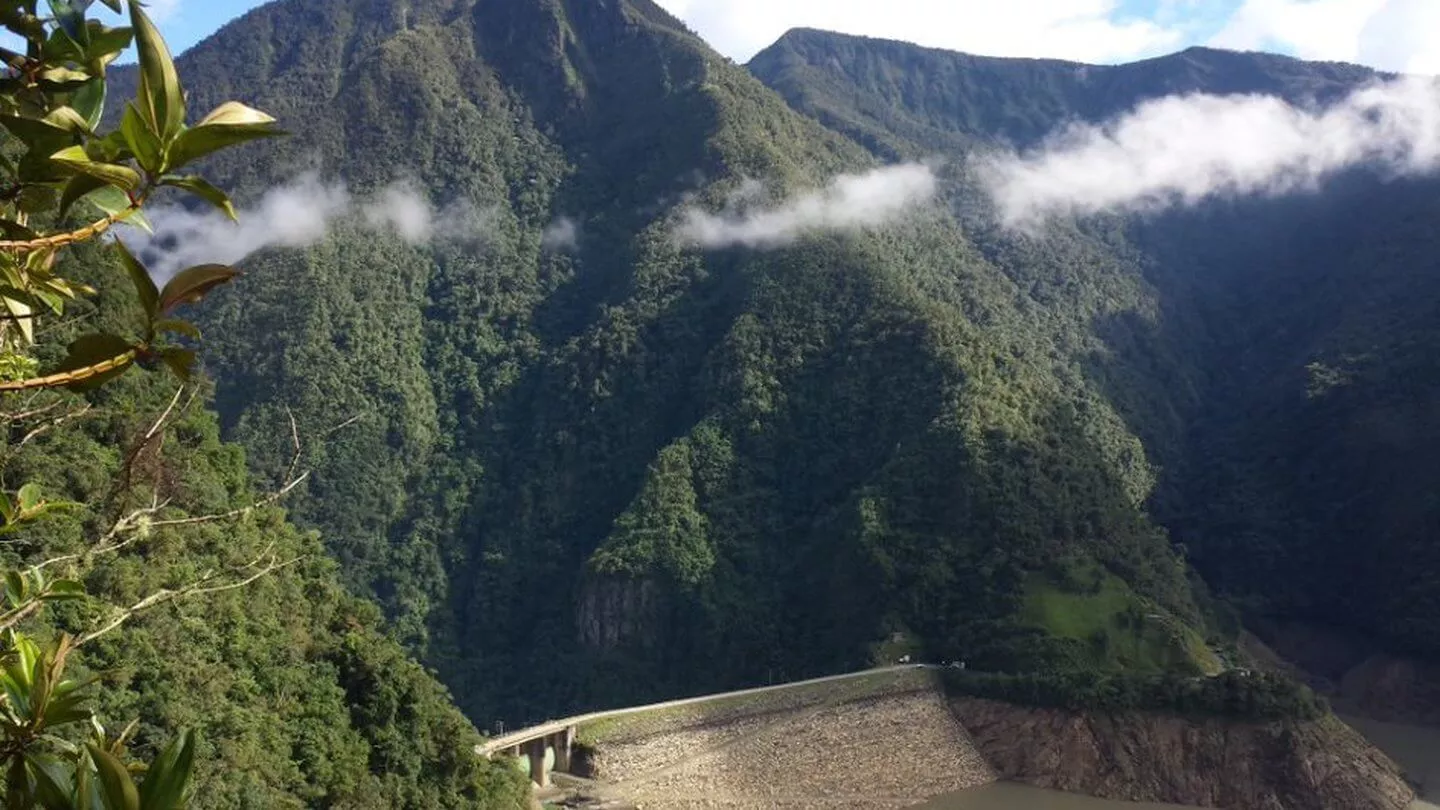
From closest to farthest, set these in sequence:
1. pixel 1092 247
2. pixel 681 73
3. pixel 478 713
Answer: pixel 478 713
pixel 681 73
pixel 1092 247

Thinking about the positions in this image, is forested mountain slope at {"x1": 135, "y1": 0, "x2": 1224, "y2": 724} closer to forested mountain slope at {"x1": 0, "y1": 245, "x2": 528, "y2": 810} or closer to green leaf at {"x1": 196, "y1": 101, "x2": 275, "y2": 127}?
forested mountain slope at {"x1": 0, "y1": 245, "x2": 528, "y2": 810}

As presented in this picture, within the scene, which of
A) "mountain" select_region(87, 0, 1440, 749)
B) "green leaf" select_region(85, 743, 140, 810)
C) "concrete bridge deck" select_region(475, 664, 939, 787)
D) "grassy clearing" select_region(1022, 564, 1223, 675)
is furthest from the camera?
"mountain" select_region(87, 0, 1440, 749)

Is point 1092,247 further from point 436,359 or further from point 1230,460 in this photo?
point 436,359

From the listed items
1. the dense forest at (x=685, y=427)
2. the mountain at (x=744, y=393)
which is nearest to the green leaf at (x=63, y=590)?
the dense forest at (x=685, y=427)

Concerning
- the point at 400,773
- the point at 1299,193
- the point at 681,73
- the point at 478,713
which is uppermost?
the point at 681,73

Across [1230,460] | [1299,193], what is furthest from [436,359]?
[1299,193]

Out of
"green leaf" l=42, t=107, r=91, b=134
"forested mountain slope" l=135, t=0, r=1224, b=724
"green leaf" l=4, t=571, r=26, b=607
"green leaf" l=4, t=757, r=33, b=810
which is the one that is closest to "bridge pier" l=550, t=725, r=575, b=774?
"forested mountain slope" l=135, t=0, r=1224, b=724
